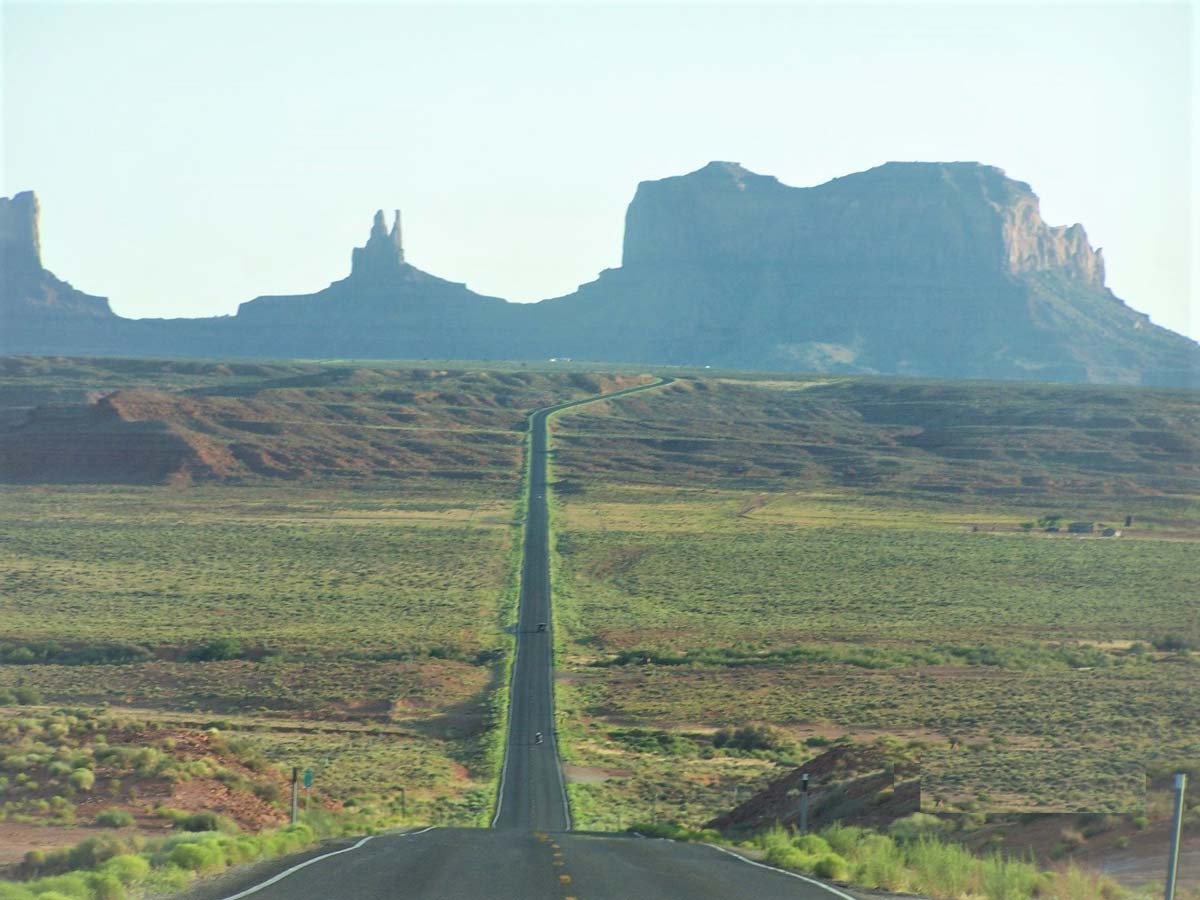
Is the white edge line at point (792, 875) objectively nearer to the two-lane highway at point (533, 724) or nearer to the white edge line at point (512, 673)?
the two-lane highway at point (533, 724)

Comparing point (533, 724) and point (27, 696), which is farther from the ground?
point (27, 696)

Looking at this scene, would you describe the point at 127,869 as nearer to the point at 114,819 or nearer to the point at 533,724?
the point at 114,819

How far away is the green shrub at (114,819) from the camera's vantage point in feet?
73.5

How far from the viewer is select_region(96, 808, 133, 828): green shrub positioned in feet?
73.5

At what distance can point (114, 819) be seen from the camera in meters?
22.4

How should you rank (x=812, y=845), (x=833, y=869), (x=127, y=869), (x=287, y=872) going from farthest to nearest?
(x=812, y=845) → (x=833, y=869) → (x=287, y=872) → (x=127, y=869)

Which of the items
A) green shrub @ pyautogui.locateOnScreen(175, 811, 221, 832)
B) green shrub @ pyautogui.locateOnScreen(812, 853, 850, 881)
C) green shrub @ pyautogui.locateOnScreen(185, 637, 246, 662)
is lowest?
green shrub @ pyautogui.locateOnScreen(185, 637, 246, 662)

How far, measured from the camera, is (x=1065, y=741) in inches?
1248

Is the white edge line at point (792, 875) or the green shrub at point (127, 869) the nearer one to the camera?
the white edge line at point (792, 875)

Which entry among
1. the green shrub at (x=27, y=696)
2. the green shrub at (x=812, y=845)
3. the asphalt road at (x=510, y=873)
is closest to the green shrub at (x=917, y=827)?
the green shrub at (x=812, y=845)

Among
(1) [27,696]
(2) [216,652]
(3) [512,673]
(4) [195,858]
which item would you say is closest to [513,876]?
(4) [195,858]

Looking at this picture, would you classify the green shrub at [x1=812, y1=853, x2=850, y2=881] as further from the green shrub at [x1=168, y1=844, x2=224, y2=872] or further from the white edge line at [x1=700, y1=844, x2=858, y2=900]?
the green shrub at [x1=168, y1=844, x2=224, y2=872]

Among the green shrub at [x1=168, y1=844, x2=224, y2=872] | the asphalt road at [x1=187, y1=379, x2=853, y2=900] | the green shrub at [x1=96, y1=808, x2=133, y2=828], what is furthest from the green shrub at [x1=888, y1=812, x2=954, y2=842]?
the green shrub at [x1=96, y1=808, x2=133, y2=828]

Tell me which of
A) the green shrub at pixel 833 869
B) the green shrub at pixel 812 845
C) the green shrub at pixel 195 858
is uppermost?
the green shrub at pixel 833 869
